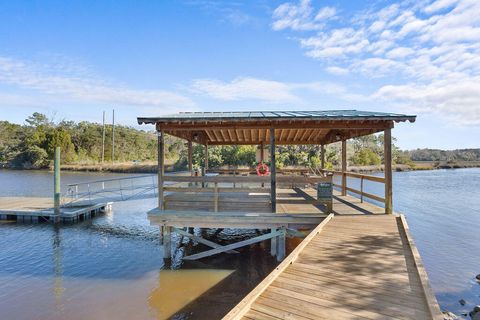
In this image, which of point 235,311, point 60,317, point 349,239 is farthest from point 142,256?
point 235,311

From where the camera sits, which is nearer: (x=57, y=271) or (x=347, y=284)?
(x=347, y=284)

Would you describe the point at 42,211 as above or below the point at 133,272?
above

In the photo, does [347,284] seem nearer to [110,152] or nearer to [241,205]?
[241,205]

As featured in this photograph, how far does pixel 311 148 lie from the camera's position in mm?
39594

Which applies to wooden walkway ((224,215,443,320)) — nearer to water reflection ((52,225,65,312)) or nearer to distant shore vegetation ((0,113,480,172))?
water reflection ((52,225,65,312))

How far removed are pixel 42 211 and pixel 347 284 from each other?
15085 mm

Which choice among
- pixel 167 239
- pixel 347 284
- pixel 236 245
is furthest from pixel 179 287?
pixel 347 284

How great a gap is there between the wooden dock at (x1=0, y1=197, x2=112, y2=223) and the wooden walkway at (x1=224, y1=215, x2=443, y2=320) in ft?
42.1

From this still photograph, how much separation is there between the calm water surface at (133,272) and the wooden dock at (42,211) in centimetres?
69

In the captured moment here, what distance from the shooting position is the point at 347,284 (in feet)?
13.8

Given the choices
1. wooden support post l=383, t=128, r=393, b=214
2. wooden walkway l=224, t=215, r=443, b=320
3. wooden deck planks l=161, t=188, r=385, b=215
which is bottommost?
wooden walkway l=224, t=215, r=443, b=320

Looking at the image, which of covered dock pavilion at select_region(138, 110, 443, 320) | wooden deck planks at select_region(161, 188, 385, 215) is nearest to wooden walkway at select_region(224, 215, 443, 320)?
covered dock pavilion at select_region(138, 110, 443, 320)

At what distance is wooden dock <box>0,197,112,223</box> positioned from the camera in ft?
48.2

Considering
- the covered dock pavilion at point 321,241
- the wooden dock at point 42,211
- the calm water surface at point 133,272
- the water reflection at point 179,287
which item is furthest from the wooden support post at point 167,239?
the wooden dock at point 42,211
